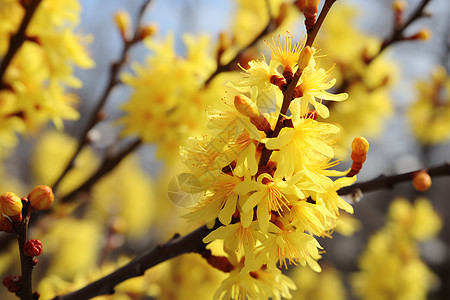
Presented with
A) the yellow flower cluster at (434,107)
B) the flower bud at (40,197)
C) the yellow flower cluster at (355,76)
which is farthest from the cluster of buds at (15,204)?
the yellow flower cluster at (434,107)

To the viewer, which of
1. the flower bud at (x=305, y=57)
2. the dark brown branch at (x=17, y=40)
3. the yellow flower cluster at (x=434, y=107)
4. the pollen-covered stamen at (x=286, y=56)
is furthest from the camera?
the yellow flower cluster at (x=434, y=107)

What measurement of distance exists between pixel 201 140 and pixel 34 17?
103cm

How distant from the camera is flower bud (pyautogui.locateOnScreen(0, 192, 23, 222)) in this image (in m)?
0.77

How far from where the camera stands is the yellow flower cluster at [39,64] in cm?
149

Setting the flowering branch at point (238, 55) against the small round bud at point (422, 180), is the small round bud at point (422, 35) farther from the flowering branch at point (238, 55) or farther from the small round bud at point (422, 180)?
the small round bud at point (422, 180)

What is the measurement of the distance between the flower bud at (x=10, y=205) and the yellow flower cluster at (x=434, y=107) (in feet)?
11.9

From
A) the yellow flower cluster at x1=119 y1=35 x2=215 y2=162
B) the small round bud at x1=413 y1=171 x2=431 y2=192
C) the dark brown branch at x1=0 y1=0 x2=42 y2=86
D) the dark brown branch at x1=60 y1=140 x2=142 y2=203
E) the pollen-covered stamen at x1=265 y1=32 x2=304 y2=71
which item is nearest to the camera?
the pollen-covered stamen at x1=265 y1=32 x2=304 y2=71

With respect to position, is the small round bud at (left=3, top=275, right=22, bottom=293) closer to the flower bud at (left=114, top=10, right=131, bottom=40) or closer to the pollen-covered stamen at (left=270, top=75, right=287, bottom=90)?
the pollen-covered stamen at (left=270, top=75, right=287, bottom=90)

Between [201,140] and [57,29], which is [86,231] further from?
[201,140]

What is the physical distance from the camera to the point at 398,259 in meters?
3.34

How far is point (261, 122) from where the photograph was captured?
79 centimetres

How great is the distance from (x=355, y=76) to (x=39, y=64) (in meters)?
1.63

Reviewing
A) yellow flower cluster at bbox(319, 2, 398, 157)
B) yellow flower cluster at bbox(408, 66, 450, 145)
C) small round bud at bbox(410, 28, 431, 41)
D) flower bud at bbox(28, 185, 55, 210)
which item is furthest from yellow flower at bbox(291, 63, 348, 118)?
yellow flower cluster at bbox(408, 66, 450, 145)

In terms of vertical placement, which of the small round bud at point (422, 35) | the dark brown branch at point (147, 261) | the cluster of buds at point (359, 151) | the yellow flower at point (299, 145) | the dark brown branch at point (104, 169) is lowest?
the dark brown branch at point (104, 169)
